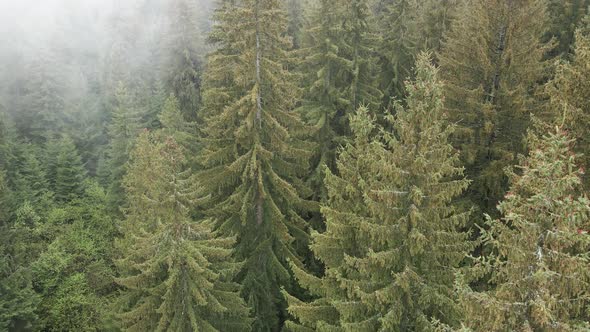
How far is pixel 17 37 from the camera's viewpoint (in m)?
50.9

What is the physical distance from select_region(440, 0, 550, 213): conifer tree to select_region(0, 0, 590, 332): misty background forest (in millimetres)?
79

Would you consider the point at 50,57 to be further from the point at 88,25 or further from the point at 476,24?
the point at 476,24

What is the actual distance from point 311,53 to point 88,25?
4354 cm

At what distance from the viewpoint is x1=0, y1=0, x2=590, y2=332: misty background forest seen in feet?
23.3

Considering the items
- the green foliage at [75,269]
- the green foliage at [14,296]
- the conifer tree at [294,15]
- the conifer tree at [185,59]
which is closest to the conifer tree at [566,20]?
the conifer tree at [294,15]

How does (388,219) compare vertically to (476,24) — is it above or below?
below

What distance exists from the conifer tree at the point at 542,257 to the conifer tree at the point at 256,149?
10.2m

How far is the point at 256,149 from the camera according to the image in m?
16.2

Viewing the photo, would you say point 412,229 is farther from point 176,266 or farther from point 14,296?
point 14,296

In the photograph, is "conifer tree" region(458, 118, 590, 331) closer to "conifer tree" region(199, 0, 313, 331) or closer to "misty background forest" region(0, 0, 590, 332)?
A: "misty background forest" region(0, 0, 590, 332)

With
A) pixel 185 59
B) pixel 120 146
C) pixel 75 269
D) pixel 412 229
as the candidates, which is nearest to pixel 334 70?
pixel 412 229

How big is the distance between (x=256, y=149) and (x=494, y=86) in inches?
365

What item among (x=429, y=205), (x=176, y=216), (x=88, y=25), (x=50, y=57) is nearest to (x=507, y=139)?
Result: (x=429, y=205)

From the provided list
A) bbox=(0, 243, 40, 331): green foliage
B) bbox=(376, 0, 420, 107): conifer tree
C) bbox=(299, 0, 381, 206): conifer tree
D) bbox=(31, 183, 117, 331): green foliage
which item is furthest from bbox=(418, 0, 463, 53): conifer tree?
bbox=(0, 243, 40, 331): green foliage
